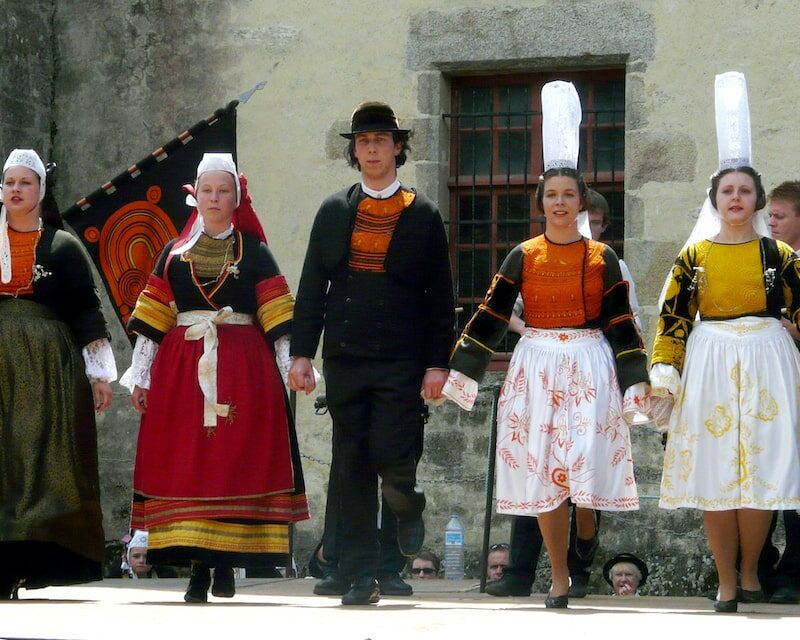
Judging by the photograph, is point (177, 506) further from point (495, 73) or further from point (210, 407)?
point (495, 73)

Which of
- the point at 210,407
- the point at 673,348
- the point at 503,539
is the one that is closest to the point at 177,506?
the point at 210,407

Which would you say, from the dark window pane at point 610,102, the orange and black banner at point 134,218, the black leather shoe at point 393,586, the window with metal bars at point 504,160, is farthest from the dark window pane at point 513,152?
the black leather shoe at point 393,586

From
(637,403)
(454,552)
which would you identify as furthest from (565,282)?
(454,552)

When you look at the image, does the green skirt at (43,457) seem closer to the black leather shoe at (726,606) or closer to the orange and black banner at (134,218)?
the orange and black banner at (134,218)

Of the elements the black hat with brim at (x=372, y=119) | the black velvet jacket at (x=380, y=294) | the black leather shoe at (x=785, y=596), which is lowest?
the black leather shoe at (x=785, y=596)

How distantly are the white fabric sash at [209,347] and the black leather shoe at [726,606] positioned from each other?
207 centimetres

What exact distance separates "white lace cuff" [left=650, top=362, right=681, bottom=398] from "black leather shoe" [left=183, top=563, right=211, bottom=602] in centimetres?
192

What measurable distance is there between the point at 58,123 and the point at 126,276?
101 inches

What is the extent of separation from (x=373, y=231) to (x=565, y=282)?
30.1 inches

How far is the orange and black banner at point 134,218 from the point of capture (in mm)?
9180

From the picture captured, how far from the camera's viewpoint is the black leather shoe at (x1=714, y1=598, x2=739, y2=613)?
6.27 meters

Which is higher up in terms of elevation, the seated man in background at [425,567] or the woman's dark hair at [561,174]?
the woman's dark hair at [561,174]

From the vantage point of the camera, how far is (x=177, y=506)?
6.85 metres

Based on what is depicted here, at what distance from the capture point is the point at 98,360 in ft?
23.6
